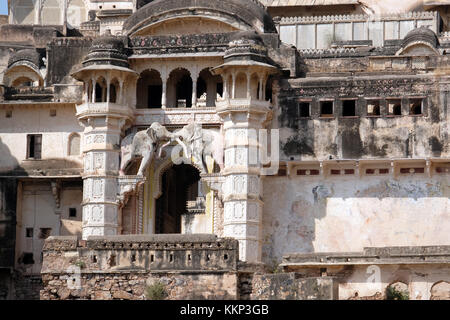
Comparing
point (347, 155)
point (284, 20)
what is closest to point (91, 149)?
point (347, 155)

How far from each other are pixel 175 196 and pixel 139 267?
13.5 meters

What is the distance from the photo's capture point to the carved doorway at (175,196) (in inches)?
1922

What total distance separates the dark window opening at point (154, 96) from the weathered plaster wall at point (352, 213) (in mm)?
4692

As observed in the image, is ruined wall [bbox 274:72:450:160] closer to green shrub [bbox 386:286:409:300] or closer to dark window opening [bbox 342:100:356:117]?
dark window opening [bbox 342:100:356:117]

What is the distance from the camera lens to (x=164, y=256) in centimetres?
3791

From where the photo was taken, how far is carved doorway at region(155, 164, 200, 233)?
160 ft

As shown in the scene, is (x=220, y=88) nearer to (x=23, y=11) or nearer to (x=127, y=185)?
(x=127, y=185)

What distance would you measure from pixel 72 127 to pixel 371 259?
1144 centimetres

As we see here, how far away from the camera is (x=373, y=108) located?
47.3 m

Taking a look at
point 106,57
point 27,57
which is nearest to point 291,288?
point 106,57

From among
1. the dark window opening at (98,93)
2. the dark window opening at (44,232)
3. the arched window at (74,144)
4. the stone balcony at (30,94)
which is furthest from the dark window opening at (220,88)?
the dark window opening at (44,232)

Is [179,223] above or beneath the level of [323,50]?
beneath
